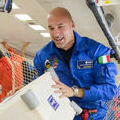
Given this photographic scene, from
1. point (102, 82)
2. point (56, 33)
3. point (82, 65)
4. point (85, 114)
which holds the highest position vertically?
point (56, 33)

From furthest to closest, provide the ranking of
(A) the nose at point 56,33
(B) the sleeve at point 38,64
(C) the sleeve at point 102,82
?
(B) the sleeve at point 38,64
(A) the nose at point 56,33
(C) the sleeve at point 102,82

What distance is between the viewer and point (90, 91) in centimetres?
190

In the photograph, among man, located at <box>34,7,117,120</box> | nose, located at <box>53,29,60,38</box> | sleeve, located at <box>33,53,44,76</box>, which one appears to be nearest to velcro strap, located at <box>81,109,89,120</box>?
man, located at <box>34,7,117,120</box>

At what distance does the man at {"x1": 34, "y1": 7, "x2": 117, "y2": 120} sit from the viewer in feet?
6.54

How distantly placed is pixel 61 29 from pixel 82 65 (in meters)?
0.34

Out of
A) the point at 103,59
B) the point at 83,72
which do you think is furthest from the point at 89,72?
the point at 103,59

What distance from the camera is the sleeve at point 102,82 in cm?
191

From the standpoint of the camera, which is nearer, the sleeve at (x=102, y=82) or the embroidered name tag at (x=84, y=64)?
the sleeve at (x=102, y=82)

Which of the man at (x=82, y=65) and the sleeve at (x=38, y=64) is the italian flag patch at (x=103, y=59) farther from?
A: the sleeve at (x=38, y=64)

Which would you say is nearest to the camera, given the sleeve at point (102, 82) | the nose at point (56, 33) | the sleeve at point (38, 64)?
the sleeve at point (102, 82)

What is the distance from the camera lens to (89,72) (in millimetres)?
2082

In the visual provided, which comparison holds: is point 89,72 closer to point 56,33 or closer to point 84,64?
point 84,64

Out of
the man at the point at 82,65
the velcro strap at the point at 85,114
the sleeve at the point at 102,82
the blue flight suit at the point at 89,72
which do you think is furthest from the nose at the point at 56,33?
the velcro strap at the point at 85,114

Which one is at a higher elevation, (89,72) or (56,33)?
(56,33)
